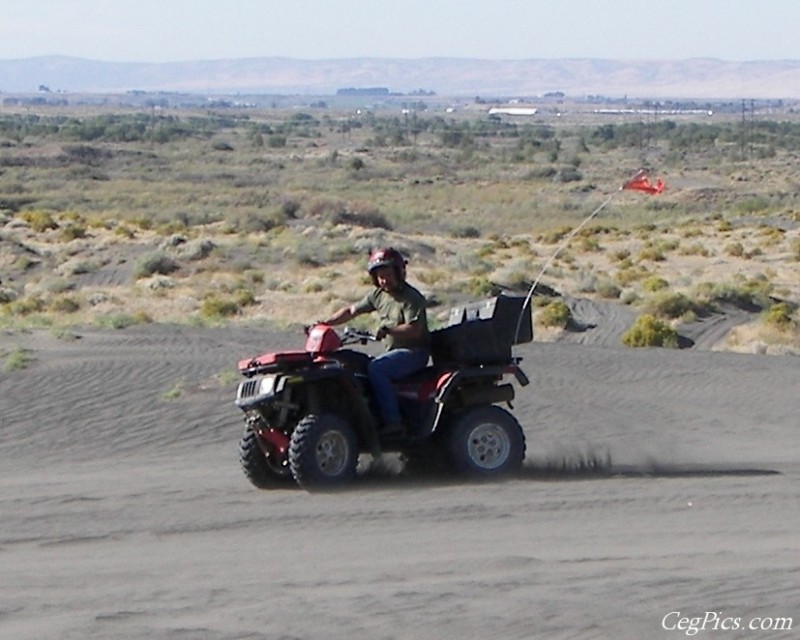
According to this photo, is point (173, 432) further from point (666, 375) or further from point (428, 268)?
point (428, 268)

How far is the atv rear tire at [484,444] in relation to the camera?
1127cm

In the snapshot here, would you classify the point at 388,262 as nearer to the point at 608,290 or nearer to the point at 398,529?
the point at 398,529

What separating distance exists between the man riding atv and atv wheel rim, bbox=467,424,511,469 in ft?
1.99

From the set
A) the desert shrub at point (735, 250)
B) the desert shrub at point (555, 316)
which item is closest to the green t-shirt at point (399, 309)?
the desert shrub at point (555, 316)

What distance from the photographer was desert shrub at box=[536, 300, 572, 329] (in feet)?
92.2

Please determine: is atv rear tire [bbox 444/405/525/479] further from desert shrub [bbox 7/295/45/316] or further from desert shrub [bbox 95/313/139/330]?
desert shrub [bbox 7/295/45/316]

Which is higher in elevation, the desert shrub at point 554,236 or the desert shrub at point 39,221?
the desert shrub at point 39,221

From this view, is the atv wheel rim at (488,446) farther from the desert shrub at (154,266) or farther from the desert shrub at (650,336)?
the desert shrub at (154,266)

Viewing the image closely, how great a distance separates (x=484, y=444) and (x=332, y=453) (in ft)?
4.11

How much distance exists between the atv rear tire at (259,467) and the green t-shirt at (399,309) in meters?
1.24

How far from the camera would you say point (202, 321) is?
87.3 feet

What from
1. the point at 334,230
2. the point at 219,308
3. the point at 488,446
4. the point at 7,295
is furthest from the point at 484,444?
the point at 334,230

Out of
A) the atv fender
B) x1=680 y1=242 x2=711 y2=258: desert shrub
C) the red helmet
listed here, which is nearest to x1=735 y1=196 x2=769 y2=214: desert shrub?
x1=680 y1=242 x2=711 y2=258: desert shrub

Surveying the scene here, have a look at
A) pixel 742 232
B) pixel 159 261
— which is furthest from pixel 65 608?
pixel 742 232
